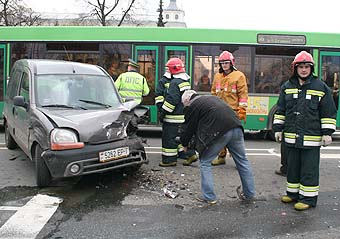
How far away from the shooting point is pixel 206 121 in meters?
5.19

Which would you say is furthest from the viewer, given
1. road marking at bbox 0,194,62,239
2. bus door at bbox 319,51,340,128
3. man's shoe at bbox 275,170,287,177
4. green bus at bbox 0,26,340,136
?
bus door at bbox 319,51,340,128

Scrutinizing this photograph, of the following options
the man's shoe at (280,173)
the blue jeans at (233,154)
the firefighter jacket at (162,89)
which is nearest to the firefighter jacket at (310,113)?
the blue jeans at (233,154)

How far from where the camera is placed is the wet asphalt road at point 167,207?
4.28 metres

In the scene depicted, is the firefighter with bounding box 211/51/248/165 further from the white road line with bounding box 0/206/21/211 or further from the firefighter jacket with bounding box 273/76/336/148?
the white road line with bounding box 0/206/21/211

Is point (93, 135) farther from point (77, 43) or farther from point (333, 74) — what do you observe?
point (333, 74)

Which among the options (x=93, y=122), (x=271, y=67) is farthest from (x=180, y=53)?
(x=93, y=122)

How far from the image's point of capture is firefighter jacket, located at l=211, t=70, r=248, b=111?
22.8 ft

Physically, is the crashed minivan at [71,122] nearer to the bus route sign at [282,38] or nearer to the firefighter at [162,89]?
the firefighter at [162,89]

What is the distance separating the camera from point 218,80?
7297 mm

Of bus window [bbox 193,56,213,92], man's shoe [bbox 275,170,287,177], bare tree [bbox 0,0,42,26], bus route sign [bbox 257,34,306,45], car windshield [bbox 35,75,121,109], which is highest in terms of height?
bare tree [bbox 0,0,42,26]

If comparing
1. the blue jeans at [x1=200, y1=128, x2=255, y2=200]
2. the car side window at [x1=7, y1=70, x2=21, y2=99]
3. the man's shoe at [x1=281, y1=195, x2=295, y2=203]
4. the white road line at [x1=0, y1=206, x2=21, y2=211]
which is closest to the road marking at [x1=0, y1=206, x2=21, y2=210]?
the white road line at [x1=0, y1=206, x2=21, y2=211]

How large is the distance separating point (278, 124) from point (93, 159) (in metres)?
2.55

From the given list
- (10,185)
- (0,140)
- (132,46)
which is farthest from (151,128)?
(10,185)

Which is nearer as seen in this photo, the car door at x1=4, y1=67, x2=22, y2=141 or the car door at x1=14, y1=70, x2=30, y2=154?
the car door at x1=14, y1=70, x2=30, y2=154
